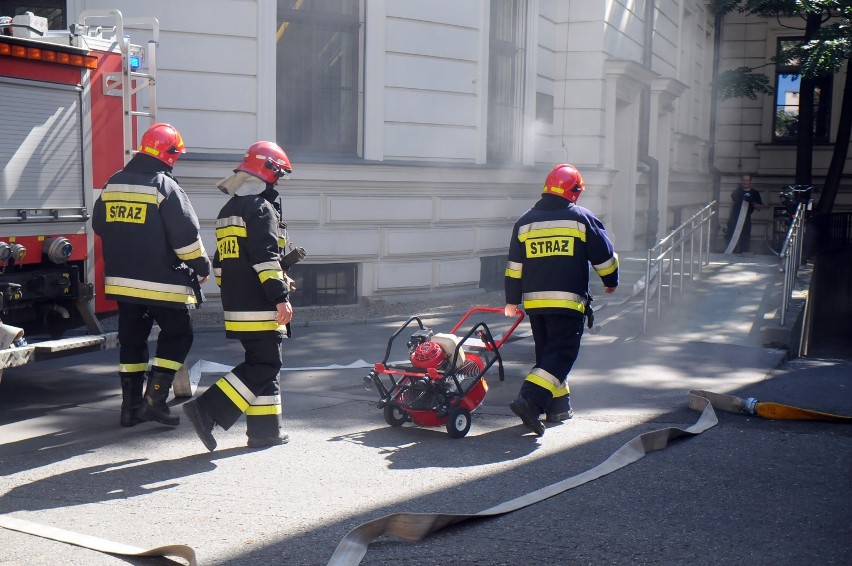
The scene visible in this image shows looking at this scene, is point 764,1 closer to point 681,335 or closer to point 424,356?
point 681,335

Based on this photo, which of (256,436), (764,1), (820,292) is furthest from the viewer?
(764,1)

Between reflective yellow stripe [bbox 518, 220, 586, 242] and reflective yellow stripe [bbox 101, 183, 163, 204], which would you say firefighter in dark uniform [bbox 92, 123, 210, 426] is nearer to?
reflective yellow stripe [bbox 101, 183, 163, 204]

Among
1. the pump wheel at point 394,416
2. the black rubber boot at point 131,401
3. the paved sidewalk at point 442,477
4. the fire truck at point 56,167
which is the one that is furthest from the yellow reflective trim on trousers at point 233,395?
the fire truck at point 56,167

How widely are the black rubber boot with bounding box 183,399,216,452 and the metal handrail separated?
5.82 metres

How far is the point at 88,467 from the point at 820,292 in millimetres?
16702

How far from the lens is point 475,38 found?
45.9ft

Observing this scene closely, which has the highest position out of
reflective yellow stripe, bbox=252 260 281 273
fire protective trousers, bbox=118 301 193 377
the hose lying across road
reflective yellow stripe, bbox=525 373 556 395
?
reflective yellow stripe, bbox=252 260 281 273

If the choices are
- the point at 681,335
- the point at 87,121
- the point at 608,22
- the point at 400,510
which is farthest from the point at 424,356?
the point at 608,22

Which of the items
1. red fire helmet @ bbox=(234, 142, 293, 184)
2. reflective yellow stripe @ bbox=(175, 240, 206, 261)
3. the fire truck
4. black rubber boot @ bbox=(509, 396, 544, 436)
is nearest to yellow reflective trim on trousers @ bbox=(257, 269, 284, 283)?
red fire helmet @ bbox=(234, 142, 293, 184)

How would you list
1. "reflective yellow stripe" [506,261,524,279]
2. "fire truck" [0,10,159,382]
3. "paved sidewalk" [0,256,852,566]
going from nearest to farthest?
"paved sidewalk" [0,256,852,566]
"fire truck" [0,10,159,382]
"reflective yellow stripe" [506,261,524,279]

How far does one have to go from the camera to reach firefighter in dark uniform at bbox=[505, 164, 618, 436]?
680 centimetres

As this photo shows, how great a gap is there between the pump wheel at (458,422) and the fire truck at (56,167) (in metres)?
2.56

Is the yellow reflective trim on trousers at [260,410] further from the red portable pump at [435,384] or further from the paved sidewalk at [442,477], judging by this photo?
the red portable pump at [435,384]

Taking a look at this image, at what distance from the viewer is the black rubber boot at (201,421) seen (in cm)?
602
